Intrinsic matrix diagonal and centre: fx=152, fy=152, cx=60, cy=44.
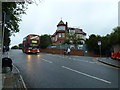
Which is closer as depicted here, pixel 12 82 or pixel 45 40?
pixel 12 82

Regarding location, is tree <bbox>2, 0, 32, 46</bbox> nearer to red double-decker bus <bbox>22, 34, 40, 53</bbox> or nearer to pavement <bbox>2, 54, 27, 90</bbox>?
pavement <bbox>2, 54, 27, 90</bbox>

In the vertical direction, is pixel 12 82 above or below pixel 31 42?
below

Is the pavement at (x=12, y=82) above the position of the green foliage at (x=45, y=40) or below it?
below

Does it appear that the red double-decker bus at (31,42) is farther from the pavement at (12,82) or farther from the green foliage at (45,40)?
the pavement at (12,82)

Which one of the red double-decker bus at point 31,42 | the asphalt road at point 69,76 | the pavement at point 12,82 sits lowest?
the asphalt road at point 69,76

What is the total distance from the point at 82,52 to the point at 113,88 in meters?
28.1

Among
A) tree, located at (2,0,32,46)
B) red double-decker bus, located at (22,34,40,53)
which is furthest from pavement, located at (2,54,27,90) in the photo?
red double-decker bus, located at (22,34,40,53)

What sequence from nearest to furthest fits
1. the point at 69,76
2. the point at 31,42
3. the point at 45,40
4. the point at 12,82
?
the point at 12,82 → the point at 69,76 → the point at 31,42 → the point at 45,40

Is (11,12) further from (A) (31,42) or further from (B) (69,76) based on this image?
(A) (31,42)

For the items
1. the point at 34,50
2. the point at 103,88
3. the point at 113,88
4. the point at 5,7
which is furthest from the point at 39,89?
the point at 34,50

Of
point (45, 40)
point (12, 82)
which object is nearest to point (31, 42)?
point (45, 40)

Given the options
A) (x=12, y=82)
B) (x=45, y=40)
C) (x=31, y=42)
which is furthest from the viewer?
(x=45, y=40)

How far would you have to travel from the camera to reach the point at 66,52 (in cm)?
3584

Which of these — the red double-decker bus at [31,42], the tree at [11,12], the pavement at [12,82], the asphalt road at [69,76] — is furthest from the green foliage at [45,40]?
the pavement at [12,82]
